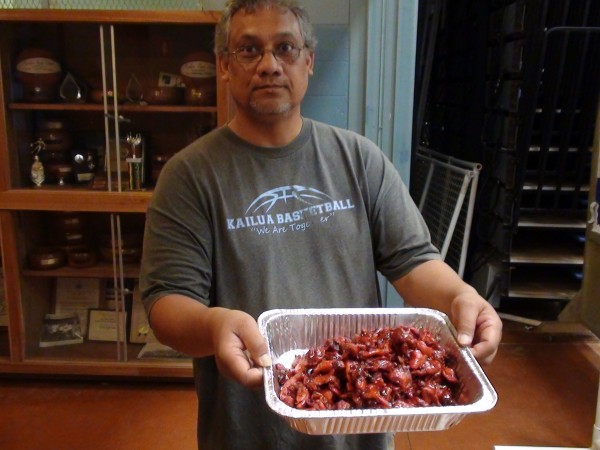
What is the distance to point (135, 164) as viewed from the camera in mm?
2594

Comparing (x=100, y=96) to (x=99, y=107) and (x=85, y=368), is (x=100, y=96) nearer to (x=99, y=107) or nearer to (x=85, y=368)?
(x=99, y=107)

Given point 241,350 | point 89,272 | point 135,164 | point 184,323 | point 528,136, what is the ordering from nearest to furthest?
1. point 241,350
2. point 184,323
3. point 135,164
4. point 89,272
5. point 528,136

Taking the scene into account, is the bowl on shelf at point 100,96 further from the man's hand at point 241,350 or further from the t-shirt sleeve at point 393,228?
the man's hand at point 241,350

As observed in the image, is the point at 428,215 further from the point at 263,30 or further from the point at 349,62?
the point at 263,30

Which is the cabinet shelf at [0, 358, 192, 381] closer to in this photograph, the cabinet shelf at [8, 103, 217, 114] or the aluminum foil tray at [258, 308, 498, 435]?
the cabinet shelf at [8, 103, 217, 114]

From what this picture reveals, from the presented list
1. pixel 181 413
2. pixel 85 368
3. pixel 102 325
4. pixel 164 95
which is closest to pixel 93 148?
pixel 164 95

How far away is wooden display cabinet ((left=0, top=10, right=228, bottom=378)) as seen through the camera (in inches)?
99.4

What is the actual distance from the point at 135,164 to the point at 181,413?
1.14 m

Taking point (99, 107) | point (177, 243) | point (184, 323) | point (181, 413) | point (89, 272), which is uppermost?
point (99, 107)

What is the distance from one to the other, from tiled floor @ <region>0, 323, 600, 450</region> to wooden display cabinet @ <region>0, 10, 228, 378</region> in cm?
11

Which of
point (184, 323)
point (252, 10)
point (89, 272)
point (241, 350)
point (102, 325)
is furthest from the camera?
point (102, 325)

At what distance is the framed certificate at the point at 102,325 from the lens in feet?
9.40

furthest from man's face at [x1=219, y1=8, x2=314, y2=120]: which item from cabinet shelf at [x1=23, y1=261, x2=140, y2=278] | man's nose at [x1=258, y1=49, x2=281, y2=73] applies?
cabinet shelf at [x1=23, y1=261, x2=140, y2=278]

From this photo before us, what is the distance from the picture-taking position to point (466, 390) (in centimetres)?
92
